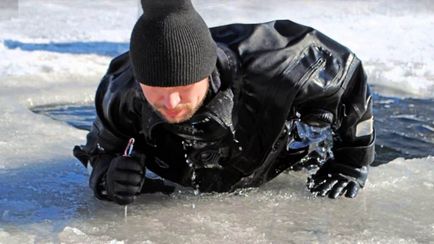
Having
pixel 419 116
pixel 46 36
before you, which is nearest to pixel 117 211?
pixel 419 116

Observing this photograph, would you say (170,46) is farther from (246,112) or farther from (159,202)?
(159,202)

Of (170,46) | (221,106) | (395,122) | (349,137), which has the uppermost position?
(170,46)

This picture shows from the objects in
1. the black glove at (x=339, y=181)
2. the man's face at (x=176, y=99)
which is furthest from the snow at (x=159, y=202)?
the man's face at (x=176, y=99)

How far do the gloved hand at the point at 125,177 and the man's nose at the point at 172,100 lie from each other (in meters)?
0.29

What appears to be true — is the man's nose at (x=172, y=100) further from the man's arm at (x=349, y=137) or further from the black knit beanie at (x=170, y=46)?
the man's arm at (x=349, y=137)

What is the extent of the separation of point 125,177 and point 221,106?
29cm

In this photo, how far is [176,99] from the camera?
1.51 metres


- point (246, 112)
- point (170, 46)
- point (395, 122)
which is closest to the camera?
point (170, 46)

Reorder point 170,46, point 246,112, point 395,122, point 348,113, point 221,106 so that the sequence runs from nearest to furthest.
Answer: point 170,46 < point 221,106 < point 246,112 < point 348,113 < point 395,122

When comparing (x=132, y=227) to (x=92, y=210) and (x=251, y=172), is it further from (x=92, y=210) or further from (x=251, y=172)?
(x=251, y=172)

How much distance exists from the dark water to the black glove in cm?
37

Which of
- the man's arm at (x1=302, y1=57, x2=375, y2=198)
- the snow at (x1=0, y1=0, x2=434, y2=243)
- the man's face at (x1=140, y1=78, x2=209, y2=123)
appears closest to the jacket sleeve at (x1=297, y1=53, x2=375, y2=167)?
the man's arm at (x1=302, y1=57, x2=375, y2=198)

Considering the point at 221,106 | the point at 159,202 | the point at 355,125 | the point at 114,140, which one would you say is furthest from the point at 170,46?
Answer: the point at 355,125

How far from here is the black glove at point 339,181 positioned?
199 centimetres
